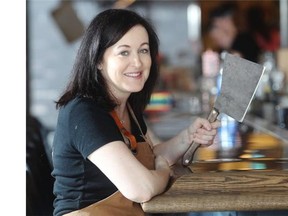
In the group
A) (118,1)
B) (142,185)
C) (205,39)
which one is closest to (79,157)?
(142,185)

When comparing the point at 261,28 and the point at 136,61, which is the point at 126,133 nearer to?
the point at 136,61

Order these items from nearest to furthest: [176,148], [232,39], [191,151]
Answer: [191,151] < [176,148] < [232,39]

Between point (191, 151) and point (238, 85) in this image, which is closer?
point (238, 85)

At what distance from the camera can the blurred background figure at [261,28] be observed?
370 inches

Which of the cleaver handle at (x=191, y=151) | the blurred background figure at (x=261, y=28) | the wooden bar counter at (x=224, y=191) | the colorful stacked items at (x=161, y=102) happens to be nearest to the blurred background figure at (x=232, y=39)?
the colorful stacked items at (x=161, y=102)

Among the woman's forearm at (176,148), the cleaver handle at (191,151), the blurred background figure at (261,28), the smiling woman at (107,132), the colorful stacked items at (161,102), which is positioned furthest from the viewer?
the blurred background figure at (261,28)

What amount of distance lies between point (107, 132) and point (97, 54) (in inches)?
10.9

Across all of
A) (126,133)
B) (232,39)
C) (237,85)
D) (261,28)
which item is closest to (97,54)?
(126,133)

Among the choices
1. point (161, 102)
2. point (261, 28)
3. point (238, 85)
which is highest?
point (238, 85)

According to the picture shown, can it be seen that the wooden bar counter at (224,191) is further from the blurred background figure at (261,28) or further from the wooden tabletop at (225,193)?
the blurred background figure at (261,28)

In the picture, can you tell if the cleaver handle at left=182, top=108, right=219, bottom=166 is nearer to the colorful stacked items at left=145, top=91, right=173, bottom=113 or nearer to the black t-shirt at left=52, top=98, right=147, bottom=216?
the black t-shirt at left=52, top=98, right=147, bottom=216

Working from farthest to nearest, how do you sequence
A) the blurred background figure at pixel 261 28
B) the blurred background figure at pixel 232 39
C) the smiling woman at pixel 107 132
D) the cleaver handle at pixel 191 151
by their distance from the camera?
the blurred background figure at pixel 261 28 → the blurred background figure at pixel 232 39 → the cleaver handle at pixel 191 151 → the smiling woman at pixel 107 132

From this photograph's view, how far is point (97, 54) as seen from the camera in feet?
6.67
